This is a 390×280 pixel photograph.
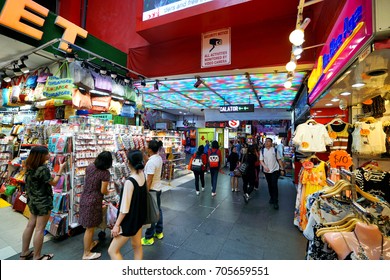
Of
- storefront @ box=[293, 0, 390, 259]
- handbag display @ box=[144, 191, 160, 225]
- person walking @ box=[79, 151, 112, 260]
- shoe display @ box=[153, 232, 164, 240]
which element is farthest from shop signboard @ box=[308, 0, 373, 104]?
shoe display @ box=[153, 232, 164, 240]

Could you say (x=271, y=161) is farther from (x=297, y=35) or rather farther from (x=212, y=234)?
(x=297, y=35)

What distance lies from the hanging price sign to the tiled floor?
144 cm

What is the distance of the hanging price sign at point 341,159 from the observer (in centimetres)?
252

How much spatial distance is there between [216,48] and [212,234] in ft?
14.1

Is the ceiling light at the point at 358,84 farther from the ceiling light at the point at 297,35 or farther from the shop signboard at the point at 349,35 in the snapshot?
the ceiling light at the point at 297,35

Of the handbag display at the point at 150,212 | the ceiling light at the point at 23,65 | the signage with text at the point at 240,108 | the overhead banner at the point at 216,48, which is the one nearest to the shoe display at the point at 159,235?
the handbag display at the point at 150,212

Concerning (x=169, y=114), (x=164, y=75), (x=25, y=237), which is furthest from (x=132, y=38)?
(x=169, y=114)

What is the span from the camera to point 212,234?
130 inches

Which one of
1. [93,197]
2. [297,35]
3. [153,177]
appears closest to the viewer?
[297,35]

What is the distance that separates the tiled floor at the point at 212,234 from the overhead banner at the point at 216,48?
366 cm

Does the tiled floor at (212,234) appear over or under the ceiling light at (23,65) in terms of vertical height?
under

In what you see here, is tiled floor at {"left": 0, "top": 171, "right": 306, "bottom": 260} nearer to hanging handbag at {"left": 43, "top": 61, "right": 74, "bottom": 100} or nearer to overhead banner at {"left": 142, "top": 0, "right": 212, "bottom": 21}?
hanging handbag at {"left": 43, "top": 61, "right": 74, "bottom": 100}

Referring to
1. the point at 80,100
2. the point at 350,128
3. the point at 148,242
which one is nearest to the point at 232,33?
A: the point at 350,128

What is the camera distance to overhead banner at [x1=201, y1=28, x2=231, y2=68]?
4607 millimetres
